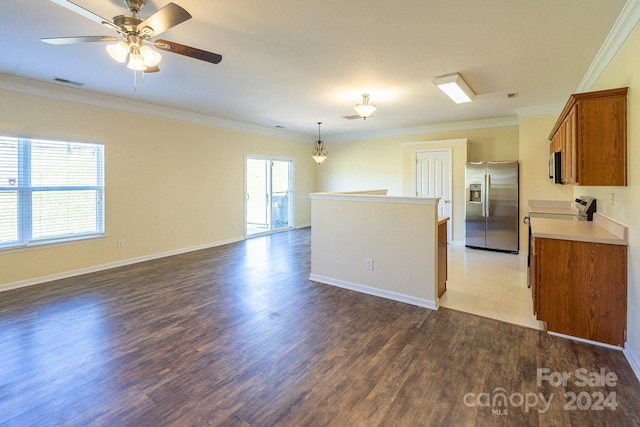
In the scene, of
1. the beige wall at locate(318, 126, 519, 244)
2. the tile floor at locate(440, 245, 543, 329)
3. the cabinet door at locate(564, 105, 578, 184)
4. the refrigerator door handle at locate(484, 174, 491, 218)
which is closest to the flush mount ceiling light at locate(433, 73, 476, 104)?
the cabinet door at locate(564, 105, 578, 184)

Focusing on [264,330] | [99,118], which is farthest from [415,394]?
[99,118]

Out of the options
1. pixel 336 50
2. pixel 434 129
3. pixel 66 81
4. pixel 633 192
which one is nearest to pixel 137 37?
pixel 336 50

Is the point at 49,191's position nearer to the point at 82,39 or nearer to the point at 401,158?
the point at 82,39

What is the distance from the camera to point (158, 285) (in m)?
4.20

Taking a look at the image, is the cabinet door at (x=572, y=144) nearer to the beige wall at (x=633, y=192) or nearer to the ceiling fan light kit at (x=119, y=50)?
the beige wall at (x=633, y=192)

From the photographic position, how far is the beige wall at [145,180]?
13.9 feet

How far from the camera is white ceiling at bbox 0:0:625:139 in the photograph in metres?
2.40

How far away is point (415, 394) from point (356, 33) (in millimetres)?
2897

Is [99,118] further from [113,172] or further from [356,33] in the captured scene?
[356,33]

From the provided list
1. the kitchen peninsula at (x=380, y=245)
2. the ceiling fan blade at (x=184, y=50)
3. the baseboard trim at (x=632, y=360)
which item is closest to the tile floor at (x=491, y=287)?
the kitchen peninsula at (x=380, y=245)

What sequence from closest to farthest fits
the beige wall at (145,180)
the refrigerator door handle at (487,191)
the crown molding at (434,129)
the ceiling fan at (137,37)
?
1. the ceiling fan at (137,37)
2. the beige wall at (145,180)
3. the refrigerator door handle at (487,191)
4. the crown molding at (434,129)

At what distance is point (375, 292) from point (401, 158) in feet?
16.1

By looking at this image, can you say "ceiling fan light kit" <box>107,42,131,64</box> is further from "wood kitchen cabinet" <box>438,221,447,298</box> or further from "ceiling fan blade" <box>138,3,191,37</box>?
"wood kitchen cabinet" <box>438,221,447,298</box>

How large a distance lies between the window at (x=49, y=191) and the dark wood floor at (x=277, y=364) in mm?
912
